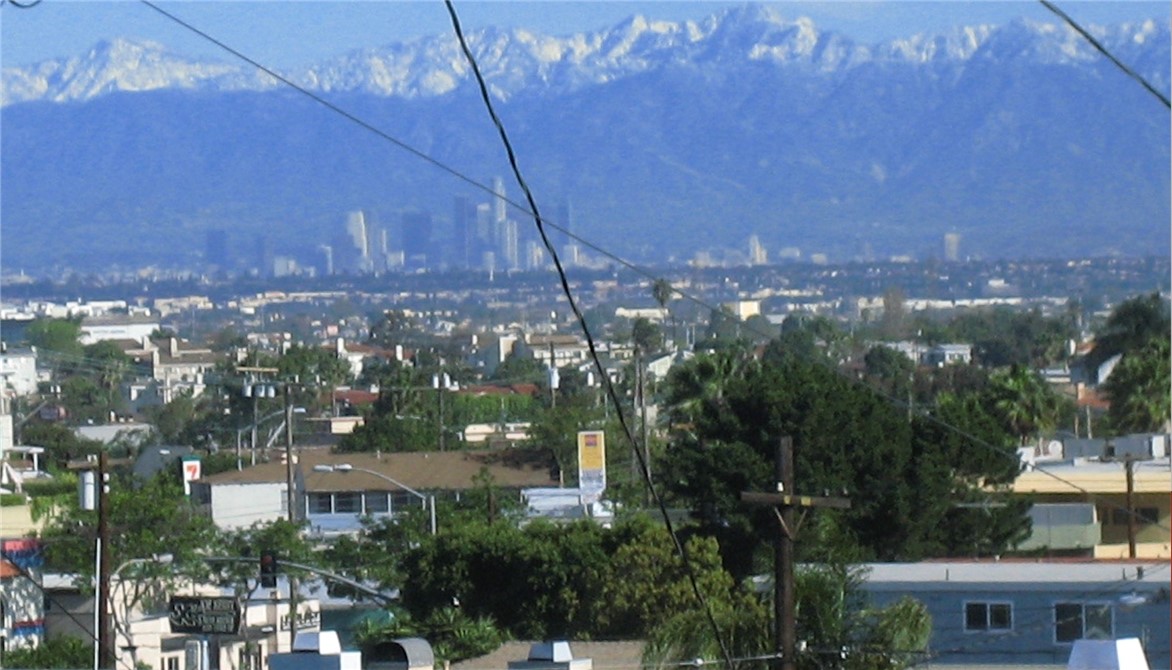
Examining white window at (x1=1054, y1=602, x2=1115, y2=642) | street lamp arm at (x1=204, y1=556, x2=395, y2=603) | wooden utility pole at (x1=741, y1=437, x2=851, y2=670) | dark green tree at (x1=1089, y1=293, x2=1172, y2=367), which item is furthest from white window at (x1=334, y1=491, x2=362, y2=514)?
wooden utility pole at (x1=741, y1=437, x2=851, y2=670)

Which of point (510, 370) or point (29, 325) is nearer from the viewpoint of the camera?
point (510, 370)

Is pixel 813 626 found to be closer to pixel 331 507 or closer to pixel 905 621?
pixel 905 621

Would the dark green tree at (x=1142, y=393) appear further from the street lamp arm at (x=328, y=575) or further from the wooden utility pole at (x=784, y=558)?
the wooden utility pole at (x=784, y=558)

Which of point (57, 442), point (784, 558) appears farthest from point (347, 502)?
point (784, 558)

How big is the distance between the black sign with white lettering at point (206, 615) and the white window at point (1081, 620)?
11.6m

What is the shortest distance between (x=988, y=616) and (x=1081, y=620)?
1737mm

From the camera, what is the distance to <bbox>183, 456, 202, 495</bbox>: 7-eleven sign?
63431 millimetres

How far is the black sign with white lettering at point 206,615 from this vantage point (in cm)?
3083

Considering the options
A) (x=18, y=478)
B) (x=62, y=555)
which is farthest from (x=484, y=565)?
(x=18, y=478)

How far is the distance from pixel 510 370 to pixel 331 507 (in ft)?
254

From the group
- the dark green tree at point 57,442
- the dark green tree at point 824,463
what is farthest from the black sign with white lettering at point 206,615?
the dark green tree at point 57,442

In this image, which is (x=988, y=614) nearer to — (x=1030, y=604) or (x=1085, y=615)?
(x=1030, y=604)

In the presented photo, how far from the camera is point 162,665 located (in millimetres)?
37094

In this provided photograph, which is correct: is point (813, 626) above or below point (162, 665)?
above
